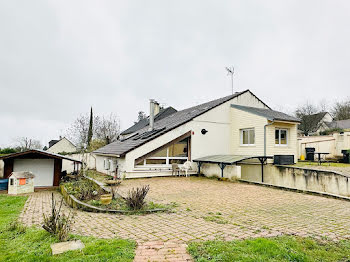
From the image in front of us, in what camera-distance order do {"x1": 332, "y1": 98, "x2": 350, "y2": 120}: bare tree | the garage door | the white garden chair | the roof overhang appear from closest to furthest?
the roof overhang < the garage door < the white garden chair < {"x1": 332, "y1": 98, "x2": 350, "y2": 120}: bare tree

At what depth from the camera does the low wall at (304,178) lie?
10.1 meters

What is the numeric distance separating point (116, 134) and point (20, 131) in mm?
26822

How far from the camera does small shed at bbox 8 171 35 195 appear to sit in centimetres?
A: 1159

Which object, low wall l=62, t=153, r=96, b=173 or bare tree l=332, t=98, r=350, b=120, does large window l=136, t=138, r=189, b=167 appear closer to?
low wall l=62, t=153, r=96, b=173

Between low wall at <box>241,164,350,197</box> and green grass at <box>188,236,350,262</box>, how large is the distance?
6597mm

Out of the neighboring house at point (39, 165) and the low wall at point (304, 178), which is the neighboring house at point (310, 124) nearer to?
the low wall at point (304, 178)

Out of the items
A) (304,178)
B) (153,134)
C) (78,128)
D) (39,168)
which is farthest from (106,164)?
(78,128)

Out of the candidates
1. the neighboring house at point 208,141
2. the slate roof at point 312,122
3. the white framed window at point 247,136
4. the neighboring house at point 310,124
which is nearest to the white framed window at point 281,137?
the neighboring house at point 208,141

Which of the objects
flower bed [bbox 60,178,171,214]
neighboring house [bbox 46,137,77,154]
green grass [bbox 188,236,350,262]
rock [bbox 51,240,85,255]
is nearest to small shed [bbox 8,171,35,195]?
flower bed [bbox 60,178,171,214]

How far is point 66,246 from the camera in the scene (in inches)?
147

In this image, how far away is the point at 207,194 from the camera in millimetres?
8633

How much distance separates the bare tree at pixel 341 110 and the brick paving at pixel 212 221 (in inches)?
1776

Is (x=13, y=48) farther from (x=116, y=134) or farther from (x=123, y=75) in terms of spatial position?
(x=116, y=134)

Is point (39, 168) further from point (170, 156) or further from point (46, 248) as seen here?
point (46, 248)
